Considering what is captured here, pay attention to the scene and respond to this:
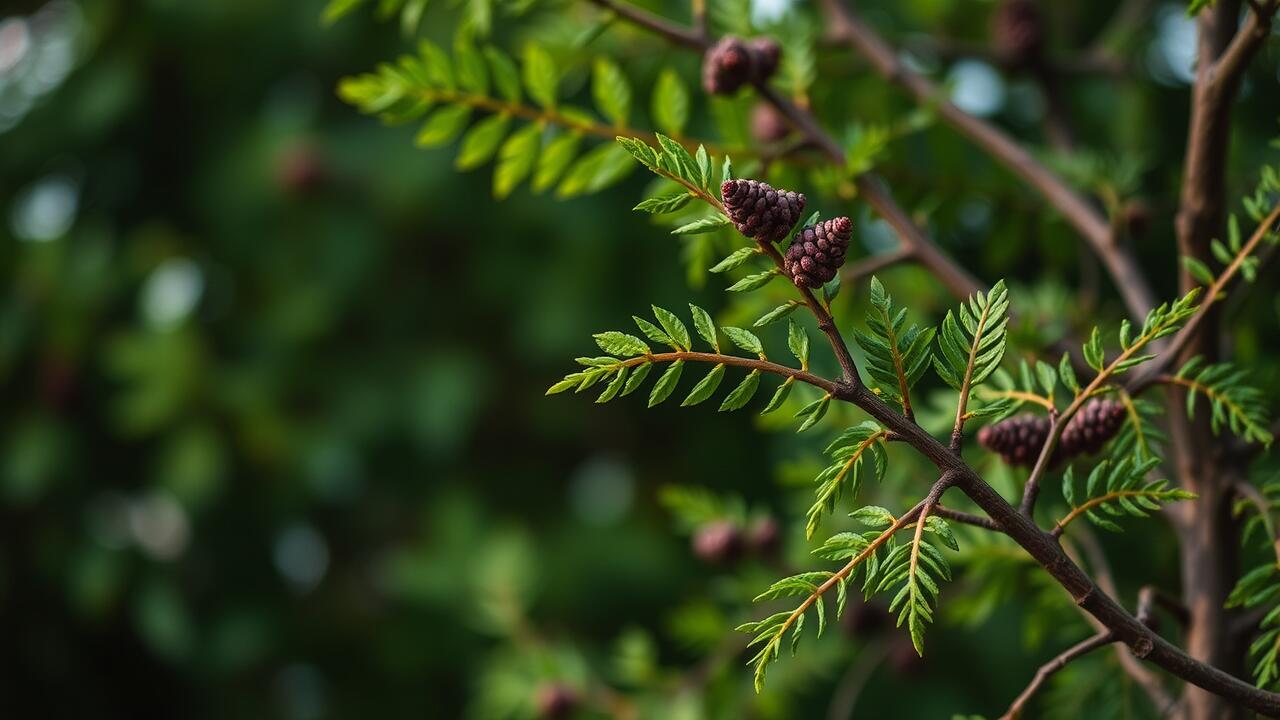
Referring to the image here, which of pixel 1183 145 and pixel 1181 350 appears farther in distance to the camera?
pixel 1183 145

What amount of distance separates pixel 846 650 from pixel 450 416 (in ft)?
2.60

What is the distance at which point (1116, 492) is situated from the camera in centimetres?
42

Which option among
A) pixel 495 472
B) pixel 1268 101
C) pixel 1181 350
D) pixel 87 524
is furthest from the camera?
pixel 495 472

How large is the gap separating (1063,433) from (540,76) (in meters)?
0.35

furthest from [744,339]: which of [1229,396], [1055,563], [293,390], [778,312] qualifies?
[293,390]

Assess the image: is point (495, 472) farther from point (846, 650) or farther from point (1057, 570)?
point (1057, 570)

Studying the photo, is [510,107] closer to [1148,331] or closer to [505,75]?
[505,75]

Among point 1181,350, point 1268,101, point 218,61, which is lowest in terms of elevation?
point 218,61

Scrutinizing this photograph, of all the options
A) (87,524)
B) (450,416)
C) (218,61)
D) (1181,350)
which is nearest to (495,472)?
(450,416)

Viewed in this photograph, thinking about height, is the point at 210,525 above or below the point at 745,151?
below

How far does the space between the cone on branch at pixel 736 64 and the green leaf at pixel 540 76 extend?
0.09 metres

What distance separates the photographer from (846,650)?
971 mm

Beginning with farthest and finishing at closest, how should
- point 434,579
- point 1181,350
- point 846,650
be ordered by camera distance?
point 434,579, point 846,650, point 1181,350

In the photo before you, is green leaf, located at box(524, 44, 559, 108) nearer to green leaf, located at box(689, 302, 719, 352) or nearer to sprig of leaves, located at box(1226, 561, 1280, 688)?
green leaf, located at box(689, 302, 719, 352)
